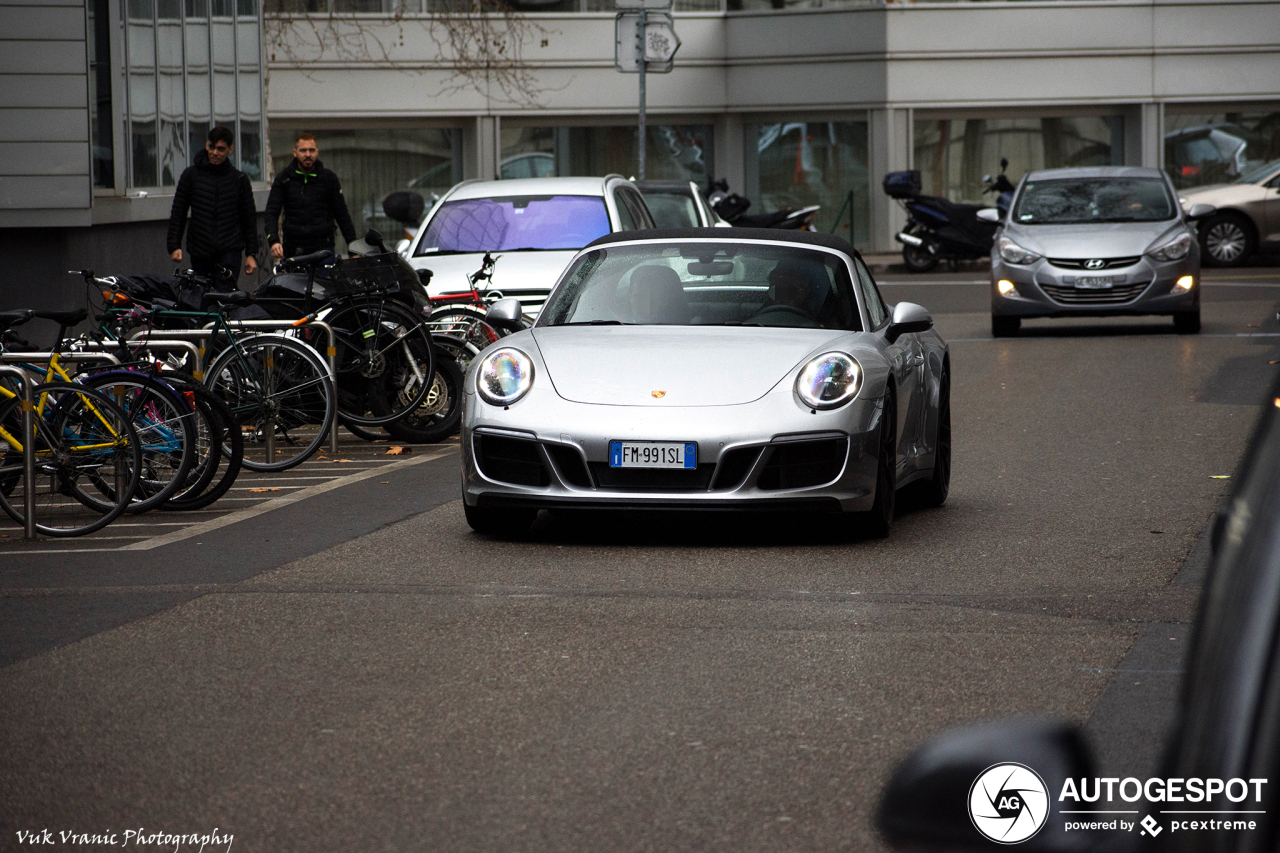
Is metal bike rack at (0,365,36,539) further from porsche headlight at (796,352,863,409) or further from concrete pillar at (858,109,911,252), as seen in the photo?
concrete pillar at (858,109,911,252)

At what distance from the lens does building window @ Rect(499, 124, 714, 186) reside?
3750 cm

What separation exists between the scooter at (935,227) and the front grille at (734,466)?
23065 millimetres

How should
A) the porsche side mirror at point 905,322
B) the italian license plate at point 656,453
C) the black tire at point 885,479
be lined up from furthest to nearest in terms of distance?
the porsche side mirror at point 905,322 < the black tire at point 885,479 < the italian license plate at point 656,453

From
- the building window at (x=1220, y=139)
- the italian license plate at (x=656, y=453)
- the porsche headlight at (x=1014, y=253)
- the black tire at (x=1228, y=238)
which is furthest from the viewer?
the building window at (x=1220, y=139)

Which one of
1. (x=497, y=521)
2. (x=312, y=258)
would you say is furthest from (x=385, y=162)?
(x=497, y=521)

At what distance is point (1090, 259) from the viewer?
1861 centimetres

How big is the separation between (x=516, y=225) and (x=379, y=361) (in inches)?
138

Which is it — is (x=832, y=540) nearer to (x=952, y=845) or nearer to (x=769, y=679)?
(x=769, y=679)

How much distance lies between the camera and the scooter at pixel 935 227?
30.3 metres

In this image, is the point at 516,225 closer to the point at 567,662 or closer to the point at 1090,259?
the point at 1090,259

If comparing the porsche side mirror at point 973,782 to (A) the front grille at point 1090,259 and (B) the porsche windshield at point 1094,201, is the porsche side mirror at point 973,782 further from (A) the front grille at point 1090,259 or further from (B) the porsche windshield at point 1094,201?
(B) the porsche windshield at point 1094,201

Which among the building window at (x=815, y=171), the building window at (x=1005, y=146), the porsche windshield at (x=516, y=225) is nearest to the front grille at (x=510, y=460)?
the porsche windshield at (x=516, y=225)

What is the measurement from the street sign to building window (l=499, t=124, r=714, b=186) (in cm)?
1292

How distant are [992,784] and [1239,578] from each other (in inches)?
12.6
